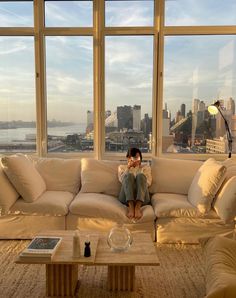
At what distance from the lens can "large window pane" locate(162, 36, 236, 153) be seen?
4.25 meters

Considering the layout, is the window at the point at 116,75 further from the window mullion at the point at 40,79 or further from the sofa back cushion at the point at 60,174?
the sofa back cushion at the point at 60,174

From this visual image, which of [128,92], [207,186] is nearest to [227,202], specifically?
[207,186]

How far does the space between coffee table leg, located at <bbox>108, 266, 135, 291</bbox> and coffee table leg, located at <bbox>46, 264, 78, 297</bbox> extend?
29cm

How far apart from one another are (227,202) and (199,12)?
263 cm

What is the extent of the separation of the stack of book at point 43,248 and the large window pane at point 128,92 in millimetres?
2248

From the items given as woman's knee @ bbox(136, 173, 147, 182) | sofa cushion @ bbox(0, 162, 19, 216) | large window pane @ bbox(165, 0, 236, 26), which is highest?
large window pane @ bbox(165, 0, 236, 26)

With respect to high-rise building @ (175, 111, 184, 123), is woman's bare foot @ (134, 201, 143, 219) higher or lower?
lower

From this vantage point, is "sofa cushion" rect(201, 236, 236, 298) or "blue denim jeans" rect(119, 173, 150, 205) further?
"blue denim jeans" rect(119, 173, 150, 205)

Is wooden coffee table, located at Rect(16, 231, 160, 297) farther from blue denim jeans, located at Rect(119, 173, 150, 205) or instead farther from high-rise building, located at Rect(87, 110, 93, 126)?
high-rise building, located at Rect(87, 110, 93, 126)

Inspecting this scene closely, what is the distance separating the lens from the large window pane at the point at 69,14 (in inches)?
168

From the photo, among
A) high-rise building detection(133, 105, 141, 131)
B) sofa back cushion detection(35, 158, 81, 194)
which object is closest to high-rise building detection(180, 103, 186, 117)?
high-rise building detection(133, 105, 141, 131)

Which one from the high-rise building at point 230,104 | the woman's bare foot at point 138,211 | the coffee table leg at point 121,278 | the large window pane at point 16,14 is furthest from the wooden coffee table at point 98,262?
the large window pane at point 16,14

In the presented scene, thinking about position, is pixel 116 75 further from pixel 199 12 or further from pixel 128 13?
pixel 199 12

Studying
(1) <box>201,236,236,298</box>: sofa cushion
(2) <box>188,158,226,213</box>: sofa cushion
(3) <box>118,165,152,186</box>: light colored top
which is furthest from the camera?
(3) <box>118,165,152,186</box>: light colored top
